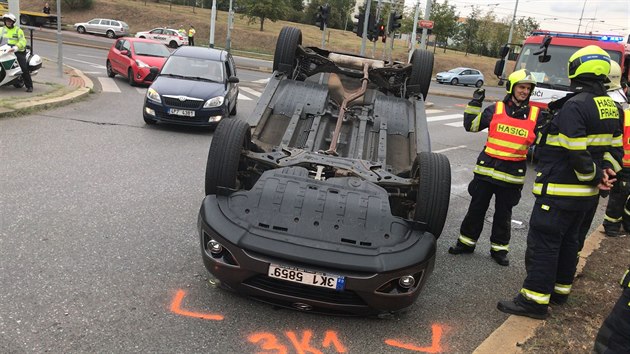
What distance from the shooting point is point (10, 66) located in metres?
11.0

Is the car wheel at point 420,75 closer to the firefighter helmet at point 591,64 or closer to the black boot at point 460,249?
the black boot at point 460,249

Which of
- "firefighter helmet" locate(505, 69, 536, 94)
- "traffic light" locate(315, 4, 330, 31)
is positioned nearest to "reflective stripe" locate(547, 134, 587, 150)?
"firefighter helmet" locate(505, 69, 536, 94)

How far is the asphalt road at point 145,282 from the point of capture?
314cm

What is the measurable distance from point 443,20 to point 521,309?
54.1 metres

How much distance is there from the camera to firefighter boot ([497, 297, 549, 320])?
379 cm

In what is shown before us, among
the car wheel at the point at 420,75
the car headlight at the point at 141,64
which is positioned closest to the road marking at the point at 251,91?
the car headlight at the point at 141,64

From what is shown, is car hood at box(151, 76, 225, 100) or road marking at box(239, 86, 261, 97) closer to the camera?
car hood at box(151, 76, 225, 100)

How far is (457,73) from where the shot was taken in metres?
37.8

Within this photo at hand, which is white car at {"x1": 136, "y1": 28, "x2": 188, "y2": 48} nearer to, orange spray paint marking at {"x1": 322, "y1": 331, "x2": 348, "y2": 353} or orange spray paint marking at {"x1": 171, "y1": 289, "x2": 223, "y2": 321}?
orange spray paint marking at {"x1": 171, "y1": 289, "x2": 223, "y2": 321}

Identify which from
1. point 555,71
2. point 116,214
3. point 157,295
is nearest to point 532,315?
point 157,295

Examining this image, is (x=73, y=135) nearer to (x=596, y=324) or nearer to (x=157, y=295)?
(x=157, y=295)

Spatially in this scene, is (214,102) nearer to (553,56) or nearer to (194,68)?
(194,68)

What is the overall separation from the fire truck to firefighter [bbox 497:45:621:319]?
7258 millimetres

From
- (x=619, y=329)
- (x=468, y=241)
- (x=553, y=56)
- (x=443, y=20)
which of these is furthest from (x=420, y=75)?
(x=443, y=20)
